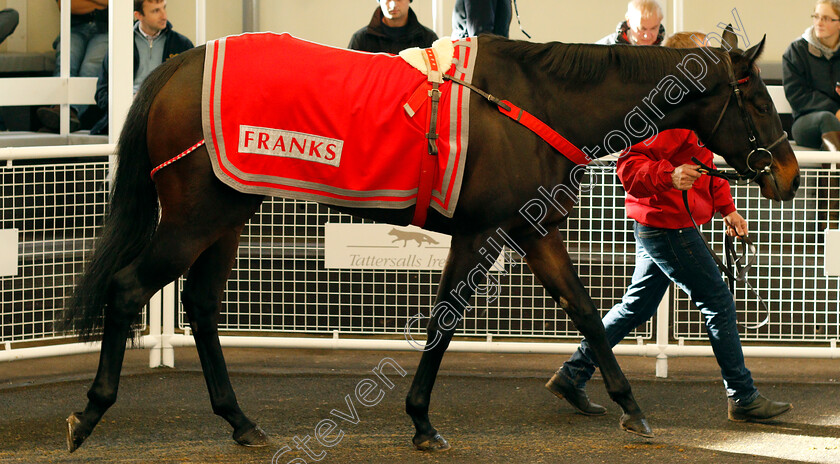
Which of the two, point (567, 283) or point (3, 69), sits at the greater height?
point (3, 69)

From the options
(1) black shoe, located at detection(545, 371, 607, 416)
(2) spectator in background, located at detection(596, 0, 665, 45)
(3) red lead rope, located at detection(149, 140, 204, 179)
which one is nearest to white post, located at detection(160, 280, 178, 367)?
(3) red lead rope, located at detection(149, 140, 204, 179)

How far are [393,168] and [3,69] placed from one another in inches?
188

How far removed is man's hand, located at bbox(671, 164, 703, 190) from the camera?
419 centimetres

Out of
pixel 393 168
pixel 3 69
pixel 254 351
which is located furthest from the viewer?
pixel 3 69

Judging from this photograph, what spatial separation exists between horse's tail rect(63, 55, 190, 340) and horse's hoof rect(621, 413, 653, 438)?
6.52 feet

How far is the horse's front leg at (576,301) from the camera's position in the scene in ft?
13.8

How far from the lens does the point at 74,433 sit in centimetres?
404

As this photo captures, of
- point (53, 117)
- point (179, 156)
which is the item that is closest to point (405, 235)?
point (179, 156)

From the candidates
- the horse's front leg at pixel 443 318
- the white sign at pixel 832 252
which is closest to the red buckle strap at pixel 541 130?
the horse's front leg at pixel 443 318

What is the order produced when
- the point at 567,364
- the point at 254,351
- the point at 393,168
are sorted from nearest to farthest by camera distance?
the point at 393,168 → the point at 567,364 → the point at 254,351

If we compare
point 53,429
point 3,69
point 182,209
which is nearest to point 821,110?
point 182,209

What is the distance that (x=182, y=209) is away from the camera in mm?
3998

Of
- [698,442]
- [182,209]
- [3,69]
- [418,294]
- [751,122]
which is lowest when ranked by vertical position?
[698,442]

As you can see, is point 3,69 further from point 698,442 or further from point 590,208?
point 698,442
